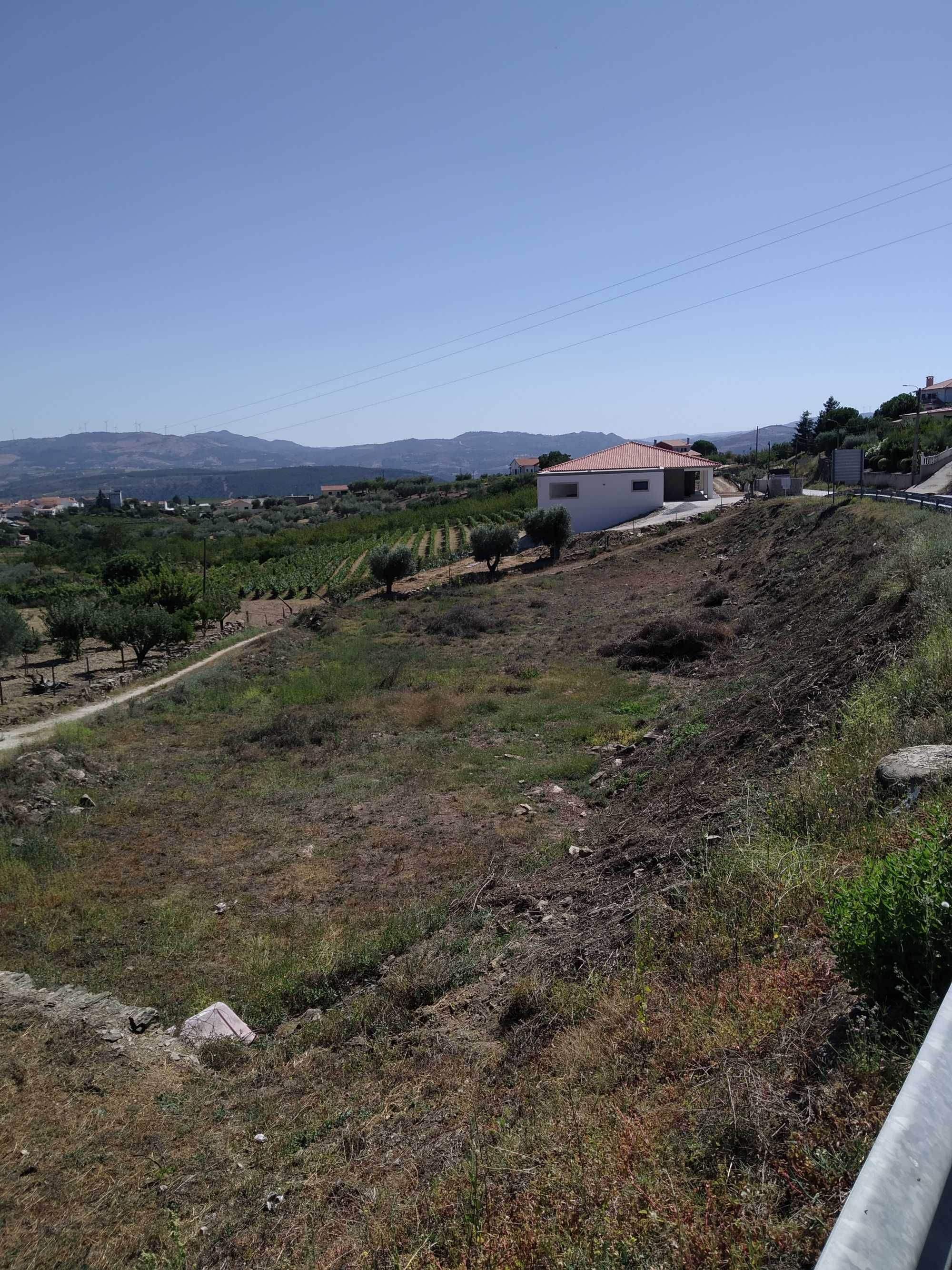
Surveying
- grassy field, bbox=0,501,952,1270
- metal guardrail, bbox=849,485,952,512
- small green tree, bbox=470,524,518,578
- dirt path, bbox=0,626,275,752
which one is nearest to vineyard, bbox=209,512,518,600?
small green tree, bbox=470,524,518,578

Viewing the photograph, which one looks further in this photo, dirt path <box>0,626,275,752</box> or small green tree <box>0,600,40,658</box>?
small green tree <box>0,600,40,658</box>

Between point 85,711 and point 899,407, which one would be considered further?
point 899,407

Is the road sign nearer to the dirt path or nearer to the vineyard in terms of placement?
the vineyard

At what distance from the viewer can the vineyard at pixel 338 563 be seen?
A: 4506 centimetres

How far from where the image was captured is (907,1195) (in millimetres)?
1354

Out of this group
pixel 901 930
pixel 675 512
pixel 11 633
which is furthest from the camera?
pixel 675 512

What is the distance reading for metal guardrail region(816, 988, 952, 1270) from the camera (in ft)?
4.19

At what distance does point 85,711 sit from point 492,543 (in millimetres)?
21732

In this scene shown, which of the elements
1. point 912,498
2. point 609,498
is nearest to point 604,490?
point 609,498

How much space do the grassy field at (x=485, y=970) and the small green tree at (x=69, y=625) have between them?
12.8 metres

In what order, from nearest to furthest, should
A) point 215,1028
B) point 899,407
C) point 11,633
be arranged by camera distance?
1. point 215,1028
2. point 11,633
3. point 899,407

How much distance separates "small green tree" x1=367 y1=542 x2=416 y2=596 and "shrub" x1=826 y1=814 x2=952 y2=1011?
33.6 metres

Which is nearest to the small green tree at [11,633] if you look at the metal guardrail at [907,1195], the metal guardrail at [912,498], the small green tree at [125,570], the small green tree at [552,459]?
the small green tree at [125,570]

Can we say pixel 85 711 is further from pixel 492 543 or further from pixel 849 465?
pixel 849 465
